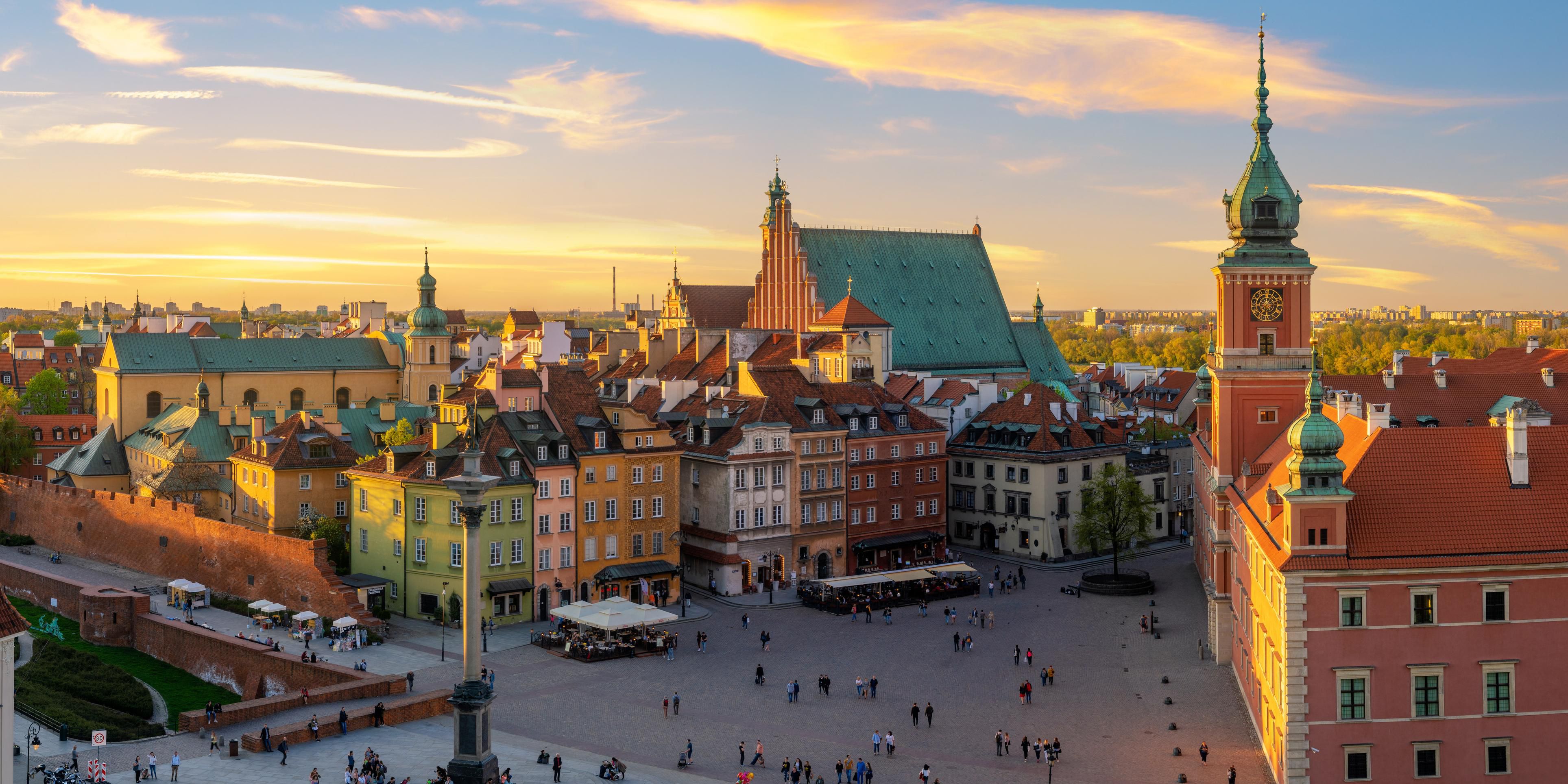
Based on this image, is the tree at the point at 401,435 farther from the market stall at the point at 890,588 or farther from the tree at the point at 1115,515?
the tree at the point at 1115,515

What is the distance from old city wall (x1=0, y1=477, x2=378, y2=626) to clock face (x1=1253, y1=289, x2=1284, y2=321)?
37118 millimetres

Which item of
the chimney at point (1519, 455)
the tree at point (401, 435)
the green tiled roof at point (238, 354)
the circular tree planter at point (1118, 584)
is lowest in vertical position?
the circular tree planter at point (1118, 584)

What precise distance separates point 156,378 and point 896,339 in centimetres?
5090

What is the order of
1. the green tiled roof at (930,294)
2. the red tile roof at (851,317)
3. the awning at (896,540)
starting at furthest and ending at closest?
1. the green tiled roof at (930,294)
2. the red tile roof at (851,317)
3. the awning at (896,540)

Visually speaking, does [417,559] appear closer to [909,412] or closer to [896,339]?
[909,412]

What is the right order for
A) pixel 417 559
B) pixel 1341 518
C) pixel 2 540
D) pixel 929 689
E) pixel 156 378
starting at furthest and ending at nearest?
pixel 156 378, pixel 2 540, pixel 417 559, pixel 929 689, pixel 1341 518

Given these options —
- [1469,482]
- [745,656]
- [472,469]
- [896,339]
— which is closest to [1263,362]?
[1469,482]

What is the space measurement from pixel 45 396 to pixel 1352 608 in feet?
370

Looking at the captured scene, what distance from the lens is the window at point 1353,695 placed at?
38.9 m

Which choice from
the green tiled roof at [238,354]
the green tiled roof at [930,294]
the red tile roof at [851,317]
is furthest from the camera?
the green tiled roof at [930,294]

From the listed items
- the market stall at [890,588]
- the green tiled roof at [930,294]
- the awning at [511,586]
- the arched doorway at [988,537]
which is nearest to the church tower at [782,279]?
the green tiled roof at [930,294]

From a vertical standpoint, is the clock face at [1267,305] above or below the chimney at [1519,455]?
above

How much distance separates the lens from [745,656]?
58750mm

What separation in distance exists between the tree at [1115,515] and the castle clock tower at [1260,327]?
617 inches
